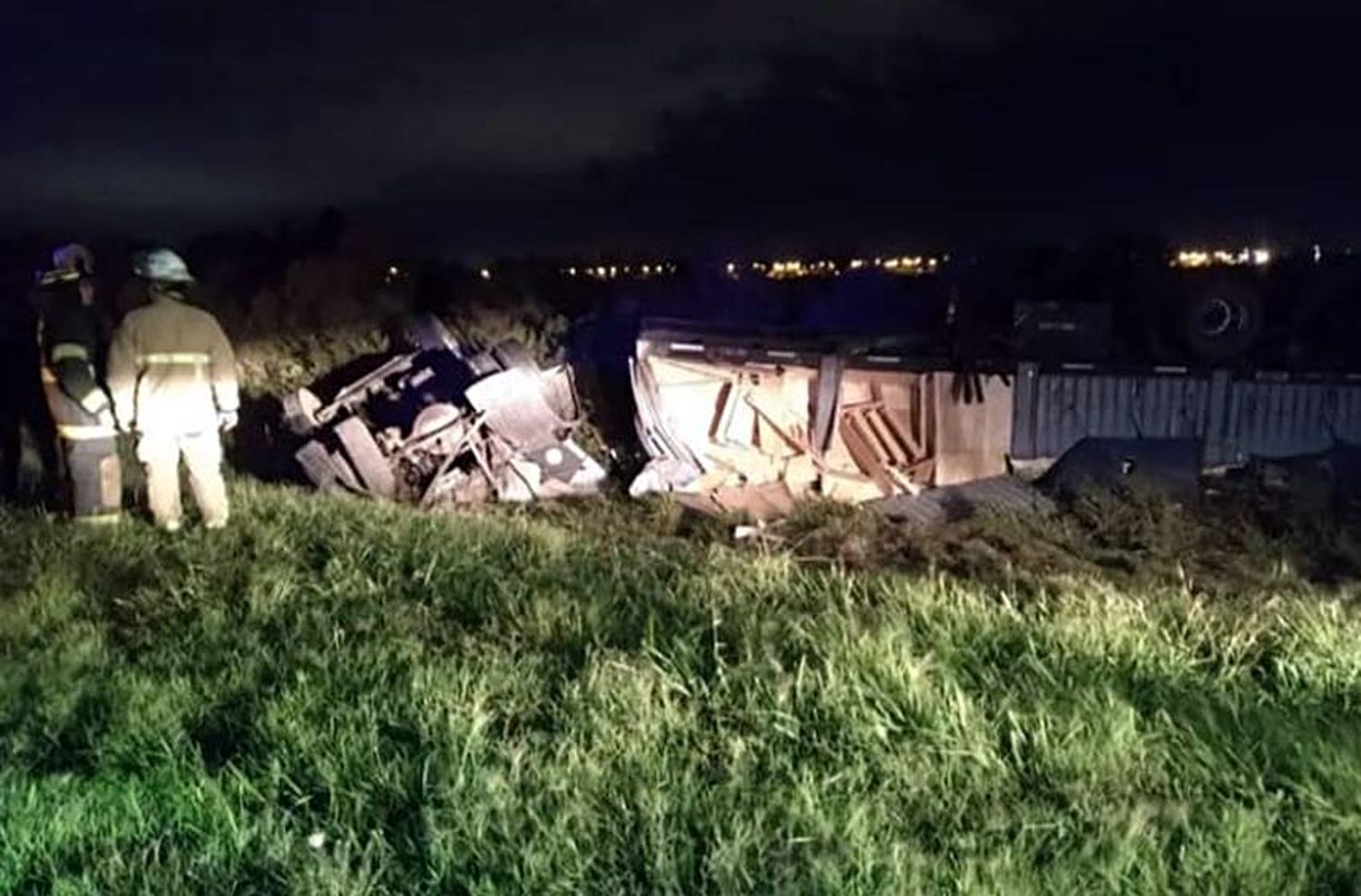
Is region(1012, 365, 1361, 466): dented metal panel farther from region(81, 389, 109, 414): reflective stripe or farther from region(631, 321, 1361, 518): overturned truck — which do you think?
Result: region(81, 389, 109, 414): reflective stripe

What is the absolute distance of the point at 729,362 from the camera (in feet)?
42.6

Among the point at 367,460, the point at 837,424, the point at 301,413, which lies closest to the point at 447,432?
the point at 367,460

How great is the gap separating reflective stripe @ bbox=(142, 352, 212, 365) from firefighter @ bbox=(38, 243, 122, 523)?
47 cm

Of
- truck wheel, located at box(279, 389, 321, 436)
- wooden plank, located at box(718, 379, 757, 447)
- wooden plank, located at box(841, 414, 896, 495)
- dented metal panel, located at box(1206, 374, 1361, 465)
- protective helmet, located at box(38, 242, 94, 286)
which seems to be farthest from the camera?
dented metal panel, located at box(1206, 374, 1361, 465)

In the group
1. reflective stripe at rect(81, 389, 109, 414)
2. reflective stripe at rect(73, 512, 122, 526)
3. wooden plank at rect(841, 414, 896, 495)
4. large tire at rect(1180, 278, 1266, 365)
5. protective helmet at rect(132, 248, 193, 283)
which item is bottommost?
wooden plank at rect(841, 414, 896, 495)

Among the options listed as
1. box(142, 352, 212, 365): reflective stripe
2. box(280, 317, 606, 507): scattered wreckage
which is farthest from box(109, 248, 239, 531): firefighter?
Answer: box(280, 317, 606, 507): scattered wreckage

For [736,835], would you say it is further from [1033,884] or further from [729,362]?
[729,362]

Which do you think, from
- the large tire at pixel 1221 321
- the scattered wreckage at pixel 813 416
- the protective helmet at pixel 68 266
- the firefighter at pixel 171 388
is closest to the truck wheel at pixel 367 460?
the scattered wreckage at pixel 813 416

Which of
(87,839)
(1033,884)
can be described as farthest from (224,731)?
(1033,884)

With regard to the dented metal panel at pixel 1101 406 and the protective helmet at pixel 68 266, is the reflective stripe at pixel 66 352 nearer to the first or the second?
the protective helmet at pixel 68 266

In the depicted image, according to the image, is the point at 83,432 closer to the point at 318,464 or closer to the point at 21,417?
the point at 21,417

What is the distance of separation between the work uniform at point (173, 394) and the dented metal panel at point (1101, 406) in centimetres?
803

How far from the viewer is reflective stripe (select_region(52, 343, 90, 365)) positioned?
313 inches

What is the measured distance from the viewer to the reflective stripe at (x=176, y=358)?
7.61 metres
